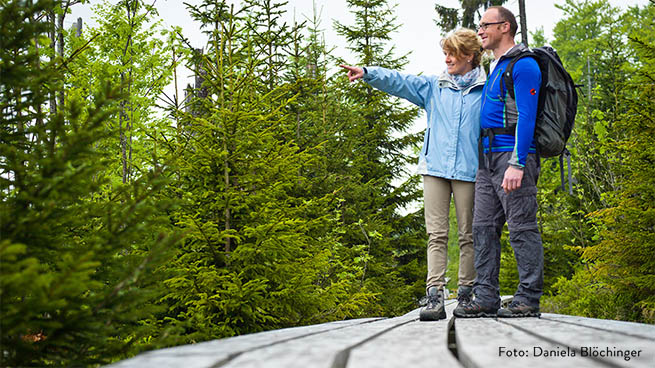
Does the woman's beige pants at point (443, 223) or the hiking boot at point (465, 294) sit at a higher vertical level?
the woman's beige pants at point (443, 223)

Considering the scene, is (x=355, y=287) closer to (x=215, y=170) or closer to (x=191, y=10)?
(x=215, y=170)

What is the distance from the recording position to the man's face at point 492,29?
4328mm

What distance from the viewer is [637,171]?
22.7ft

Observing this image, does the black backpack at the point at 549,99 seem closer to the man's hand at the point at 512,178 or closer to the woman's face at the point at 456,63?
the man's hand at the point at 512,178

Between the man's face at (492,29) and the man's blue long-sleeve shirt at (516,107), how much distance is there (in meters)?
0.25

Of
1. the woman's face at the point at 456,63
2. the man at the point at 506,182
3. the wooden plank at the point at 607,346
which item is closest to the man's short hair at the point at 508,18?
the man at the point at 506,182

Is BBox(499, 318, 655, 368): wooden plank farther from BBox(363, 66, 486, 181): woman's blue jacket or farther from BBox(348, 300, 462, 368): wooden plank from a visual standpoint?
BBox(363, 66, 486, 181): woman's blue jacket

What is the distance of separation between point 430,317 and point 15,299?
274 cm

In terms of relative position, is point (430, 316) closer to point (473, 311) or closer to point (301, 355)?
point (473, 311)

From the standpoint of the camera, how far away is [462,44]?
4.54m

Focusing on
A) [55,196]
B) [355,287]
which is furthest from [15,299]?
[355,287]

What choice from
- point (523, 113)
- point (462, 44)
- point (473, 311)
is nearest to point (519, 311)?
point (473, 311)

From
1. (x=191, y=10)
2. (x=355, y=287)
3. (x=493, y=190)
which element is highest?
(x=191, y=10)

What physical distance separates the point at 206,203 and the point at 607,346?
455cm
